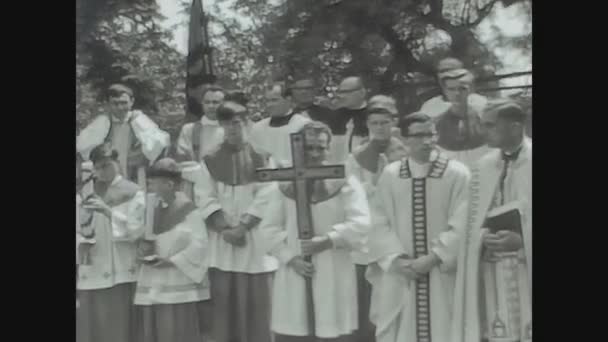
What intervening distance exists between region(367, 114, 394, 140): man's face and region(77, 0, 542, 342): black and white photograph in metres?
0.01

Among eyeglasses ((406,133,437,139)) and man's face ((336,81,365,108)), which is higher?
man's face ((336,81,365,108))

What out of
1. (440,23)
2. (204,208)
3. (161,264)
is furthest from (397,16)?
(161,264)

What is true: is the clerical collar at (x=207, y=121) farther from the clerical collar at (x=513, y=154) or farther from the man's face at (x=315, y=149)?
the clerical collar at (x=513, y=154)

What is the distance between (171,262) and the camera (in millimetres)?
5230

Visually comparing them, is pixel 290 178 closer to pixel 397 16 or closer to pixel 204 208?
pixel 204 208

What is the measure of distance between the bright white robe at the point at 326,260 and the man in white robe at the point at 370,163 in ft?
0.12

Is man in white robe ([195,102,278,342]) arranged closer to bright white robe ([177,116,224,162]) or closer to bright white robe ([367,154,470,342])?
bright white robe ([177,116,224,162])

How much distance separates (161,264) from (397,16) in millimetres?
1913

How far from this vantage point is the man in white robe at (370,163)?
495cm

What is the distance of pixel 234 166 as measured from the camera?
514 cm

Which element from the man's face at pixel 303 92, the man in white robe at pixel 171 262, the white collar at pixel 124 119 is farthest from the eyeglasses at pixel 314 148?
the white collar at pixel 124 119

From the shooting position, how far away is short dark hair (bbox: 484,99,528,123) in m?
4.84

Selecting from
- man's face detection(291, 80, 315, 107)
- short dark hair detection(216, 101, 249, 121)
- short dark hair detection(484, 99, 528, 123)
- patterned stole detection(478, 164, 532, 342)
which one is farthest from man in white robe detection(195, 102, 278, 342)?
short dark hair detection(484, 99, 528, 123)

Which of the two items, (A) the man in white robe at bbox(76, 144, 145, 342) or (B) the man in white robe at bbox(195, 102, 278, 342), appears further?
(A) the man in white robe at bbox(76, 144, 145, 342)
